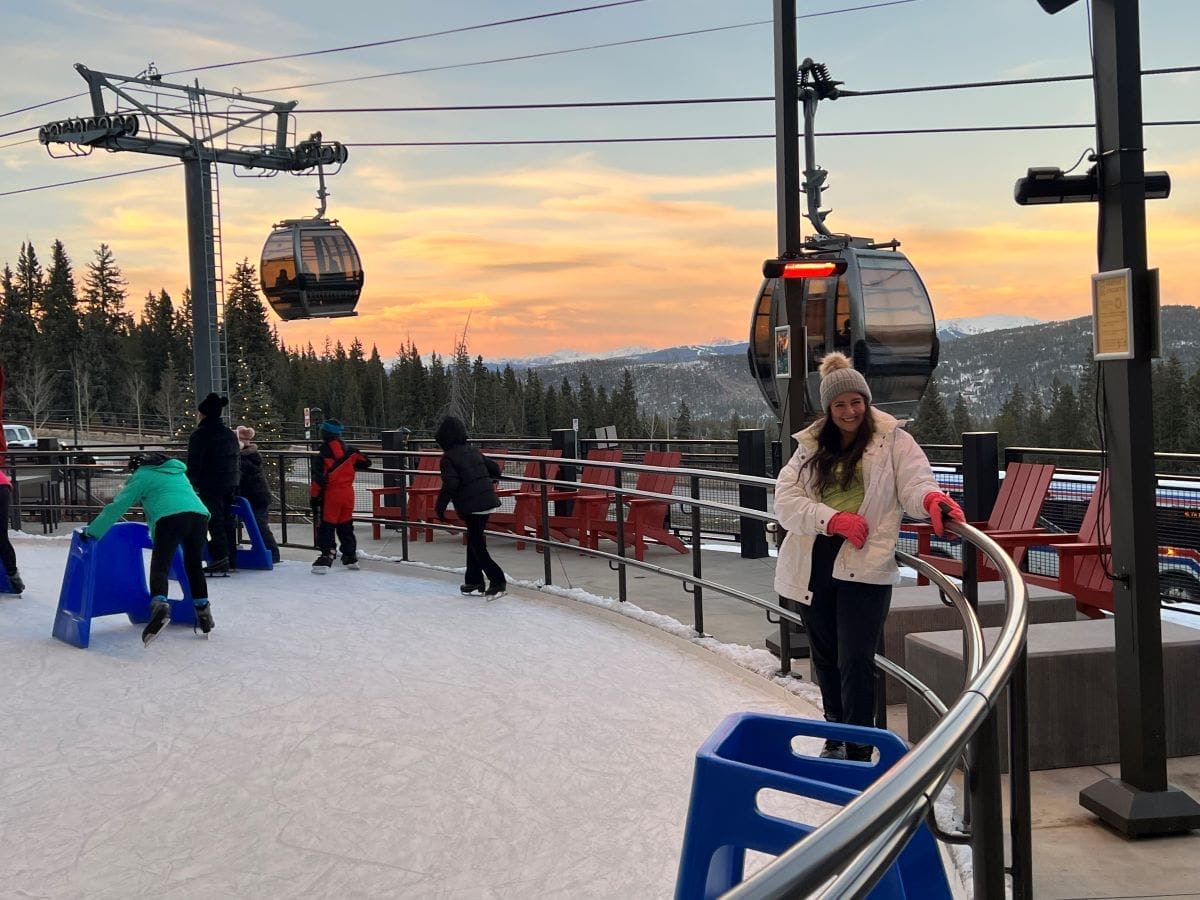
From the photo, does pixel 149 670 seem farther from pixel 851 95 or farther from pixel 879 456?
pixel 851 95

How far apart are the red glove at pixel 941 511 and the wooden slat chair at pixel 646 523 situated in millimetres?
8337

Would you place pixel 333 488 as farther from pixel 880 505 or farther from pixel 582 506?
pixel 880 505

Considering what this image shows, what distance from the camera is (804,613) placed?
4.89m

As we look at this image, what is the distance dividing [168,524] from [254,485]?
3.90 meters

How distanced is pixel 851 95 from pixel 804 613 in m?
15.4

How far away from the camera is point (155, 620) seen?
7.71 metres

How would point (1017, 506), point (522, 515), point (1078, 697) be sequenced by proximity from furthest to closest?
point (522, 515), point (1017, 506), point (1078, 697)

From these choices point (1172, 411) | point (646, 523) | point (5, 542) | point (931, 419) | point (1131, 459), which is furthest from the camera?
point (931, 419)

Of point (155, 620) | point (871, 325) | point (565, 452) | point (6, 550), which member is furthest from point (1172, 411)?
point (155, 620)

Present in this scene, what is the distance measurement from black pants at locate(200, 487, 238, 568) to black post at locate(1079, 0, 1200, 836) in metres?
8.29

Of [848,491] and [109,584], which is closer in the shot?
[848,491]

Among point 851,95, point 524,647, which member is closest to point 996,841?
point 524,647

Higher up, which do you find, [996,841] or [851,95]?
[851,95]

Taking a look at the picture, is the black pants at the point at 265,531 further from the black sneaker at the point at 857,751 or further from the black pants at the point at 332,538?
the black sneaker at the point at 857,751
